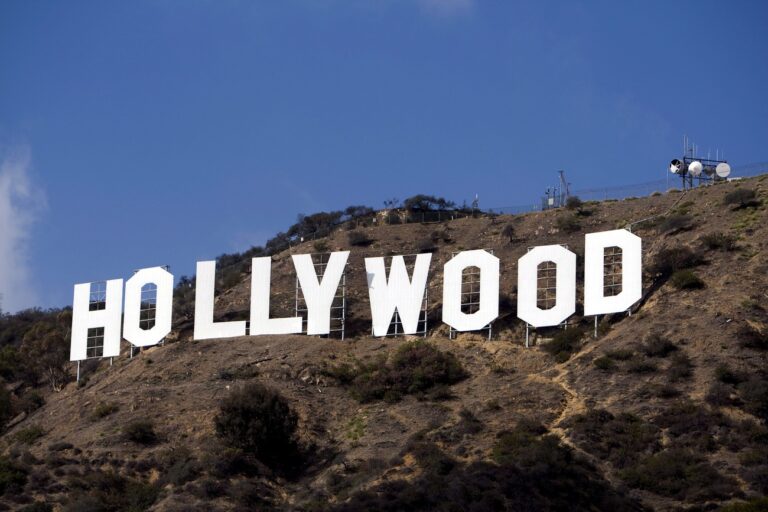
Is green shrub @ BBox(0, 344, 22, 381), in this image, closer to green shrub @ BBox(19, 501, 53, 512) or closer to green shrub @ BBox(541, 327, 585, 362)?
green shrub @ BBox(19, 501, 53, 512)

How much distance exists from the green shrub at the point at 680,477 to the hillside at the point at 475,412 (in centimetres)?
7

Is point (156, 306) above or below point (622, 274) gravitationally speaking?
below

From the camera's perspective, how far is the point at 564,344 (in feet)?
199

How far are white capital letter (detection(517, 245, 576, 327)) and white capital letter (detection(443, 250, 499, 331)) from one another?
120cm

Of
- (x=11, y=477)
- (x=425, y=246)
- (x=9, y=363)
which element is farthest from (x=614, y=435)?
(x=9, y=363)

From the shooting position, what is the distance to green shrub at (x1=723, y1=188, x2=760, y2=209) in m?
67.4

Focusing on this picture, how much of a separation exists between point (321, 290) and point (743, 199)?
68.2 feet

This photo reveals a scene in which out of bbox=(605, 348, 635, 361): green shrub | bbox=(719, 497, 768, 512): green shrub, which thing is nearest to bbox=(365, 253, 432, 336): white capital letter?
bbox=(605, 348, 635, 361): green shrub

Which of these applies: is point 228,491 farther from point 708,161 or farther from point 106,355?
point 708,161

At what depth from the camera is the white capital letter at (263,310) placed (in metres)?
65.9

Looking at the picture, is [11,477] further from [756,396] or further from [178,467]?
[756,396]

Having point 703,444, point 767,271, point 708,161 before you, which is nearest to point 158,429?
point 703,444

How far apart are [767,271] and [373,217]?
31.3 metres

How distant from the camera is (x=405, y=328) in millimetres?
64125
